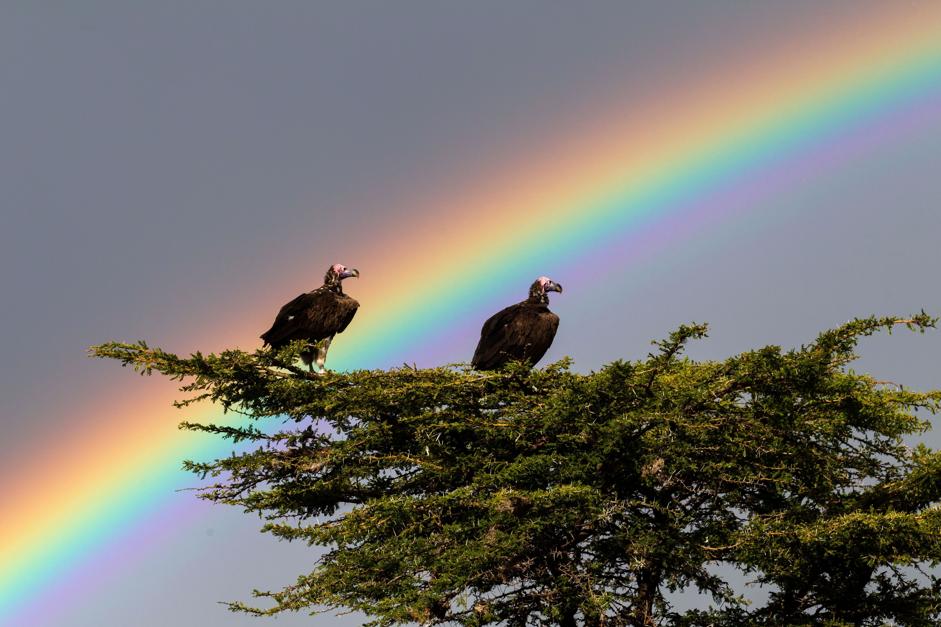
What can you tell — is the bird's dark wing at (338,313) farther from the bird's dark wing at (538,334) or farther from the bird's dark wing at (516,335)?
the bird's dark wing at (538,334)

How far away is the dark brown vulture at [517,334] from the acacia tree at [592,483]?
4.25 metres

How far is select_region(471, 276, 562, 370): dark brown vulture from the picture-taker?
20806mm

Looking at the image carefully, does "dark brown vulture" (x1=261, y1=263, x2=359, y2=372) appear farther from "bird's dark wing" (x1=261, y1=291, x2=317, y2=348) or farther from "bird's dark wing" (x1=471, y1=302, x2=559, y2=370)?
"bird's dark wing" (x1=471, y1=302, x2=559, y2=370)

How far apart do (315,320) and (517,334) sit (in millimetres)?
3931

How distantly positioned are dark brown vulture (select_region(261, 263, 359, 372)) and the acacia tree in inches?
161

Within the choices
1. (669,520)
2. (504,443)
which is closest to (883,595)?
(669,520)

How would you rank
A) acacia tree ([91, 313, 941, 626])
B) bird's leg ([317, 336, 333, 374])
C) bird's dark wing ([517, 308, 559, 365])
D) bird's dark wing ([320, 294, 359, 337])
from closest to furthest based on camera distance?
1. acacia tree ([91, 313, 941, 626])
2. bird's dark wing ([517, 308, 559, 365])
3. bird's dark wing ([320, 294, 359, 337])
4. bird's leg ([317, 336, 333, 374])

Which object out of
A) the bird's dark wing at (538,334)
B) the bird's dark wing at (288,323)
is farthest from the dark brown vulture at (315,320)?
the bird's dark wing at (538,334)

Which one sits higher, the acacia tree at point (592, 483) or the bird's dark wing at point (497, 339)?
the bird's dark wing at point (497, 339)

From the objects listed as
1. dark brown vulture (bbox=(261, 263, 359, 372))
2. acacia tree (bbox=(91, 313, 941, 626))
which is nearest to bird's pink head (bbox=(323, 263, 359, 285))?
dark brown vulture (bbox=(261, 263, 359, 372))

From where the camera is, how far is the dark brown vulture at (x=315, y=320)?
2088 centimetres

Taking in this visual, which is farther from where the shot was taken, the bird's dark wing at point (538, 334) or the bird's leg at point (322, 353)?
the bird's leg at point (322, 353)

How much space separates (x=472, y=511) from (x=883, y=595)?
5974 mm

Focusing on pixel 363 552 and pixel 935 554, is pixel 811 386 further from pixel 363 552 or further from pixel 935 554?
pixel 363 552
